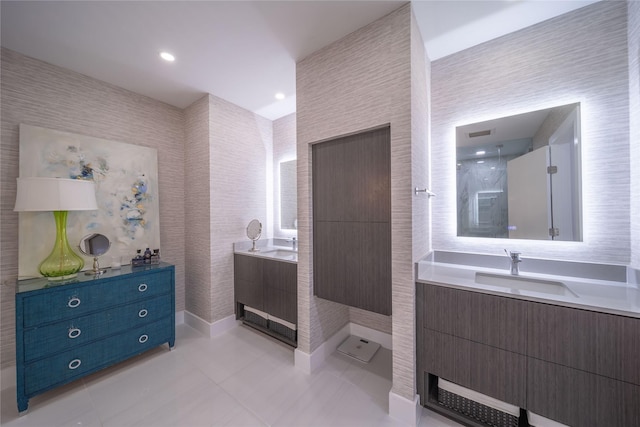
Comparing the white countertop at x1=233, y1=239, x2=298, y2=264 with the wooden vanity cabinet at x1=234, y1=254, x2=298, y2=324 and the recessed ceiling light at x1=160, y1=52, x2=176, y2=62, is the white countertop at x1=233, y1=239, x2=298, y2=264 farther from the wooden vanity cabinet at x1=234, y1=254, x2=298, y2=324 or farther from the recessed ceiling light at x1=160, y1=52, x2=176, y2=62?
the recessed ceiling light at x1=160, y1=52, x2=176, y2=62

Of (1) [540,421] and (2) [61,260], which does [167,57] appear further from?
(1) [540,421]

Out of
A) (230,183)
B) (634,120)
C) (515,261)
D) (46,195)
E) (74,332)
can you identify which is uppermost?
(634,120)

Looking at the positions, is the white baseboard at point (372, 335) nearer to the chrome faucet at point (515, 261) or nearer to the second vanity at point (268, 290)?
the second vanity at point (268, 290)

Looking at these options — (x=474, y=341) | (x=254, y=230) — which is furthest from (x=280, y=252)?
(x=474, y=341)

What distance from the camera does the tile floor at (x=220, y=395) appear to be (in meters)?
1.41

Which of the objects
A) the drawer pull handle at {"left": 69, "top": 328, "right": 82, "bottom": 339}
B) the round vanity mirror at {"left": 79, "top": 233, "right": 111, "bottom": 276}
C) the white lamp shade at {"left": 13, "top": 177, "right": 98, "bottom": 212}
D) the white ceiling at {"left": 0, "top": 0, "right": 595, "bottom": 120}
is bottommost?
the drawer pull handle at {"left": 69, "top": 328, "right": 82, "bottom": 339}

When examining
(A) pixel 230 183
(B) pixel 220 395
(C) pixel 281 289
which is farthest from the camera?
(A) pixel 230 183

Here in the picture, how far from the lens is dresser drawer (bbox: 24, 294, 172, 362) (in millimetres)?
1520

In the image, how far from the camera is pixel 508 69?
1.65 metres

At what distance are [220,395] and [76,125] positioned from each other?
2.67 meters

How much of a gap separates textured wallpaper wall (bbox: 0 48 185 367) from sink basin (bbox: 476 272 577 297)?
3.15 meters

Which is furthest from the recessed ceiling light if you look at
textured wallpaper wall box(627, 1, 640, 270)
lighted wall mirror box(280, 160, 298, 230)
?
textured wallpaper wall box(627, 1, 640, 270)

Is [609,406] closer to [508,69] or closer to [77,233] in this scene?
[508,69]

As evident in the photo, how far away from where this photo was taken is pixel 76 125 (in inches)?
80.8
